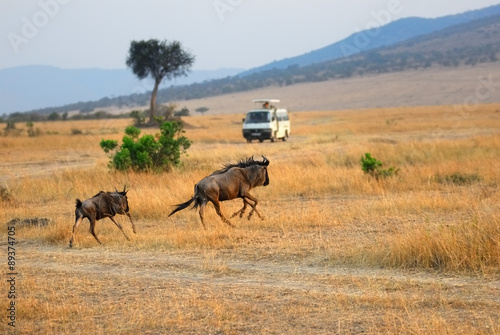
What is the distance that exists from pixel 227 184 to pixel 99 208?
2.15m

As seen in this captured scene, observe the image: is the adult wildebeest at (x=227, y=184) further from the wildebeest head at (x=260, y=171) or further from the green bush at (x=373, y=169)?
the green bush at (x=373, y=169)

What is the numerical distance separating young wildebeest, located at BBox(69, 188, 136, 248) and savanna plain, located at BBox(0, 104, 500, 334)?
0.34 m

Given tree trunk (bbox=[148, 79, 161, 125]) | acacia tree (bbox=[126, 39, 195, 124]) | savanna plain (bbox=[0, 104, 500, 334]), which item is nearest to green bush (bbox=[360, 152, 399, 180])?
savanna plain (bbox=[0, 104, 500, 334])

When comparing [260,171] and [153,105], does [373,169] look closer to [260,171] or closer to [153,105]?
[260,171]

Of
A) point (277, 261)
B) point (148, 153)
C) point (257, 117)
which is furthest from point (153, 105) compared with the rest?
point (277, 261)

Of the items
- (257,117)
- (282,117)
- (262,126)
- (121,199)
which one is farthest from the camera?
(282,117)

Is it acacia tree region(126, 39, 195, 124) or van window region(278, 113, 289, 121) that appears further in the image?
acacia tree region(126, 39, 195, 124)

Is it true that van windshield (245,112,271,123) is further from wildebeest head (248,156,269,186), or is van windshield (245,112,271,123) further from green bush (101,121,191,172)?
wildebeest head (248,156,269,186)

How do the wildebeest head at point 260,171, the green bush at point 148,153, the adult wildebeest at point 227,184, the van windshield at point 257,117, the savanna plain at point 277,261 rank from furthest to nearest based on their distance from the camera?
1. the van windshield at point 257,117
2. the green bush at point 148,153
3. the wildebeest head at point 260,171
4. the adult wildebeest at point 227,184
5. the savanna plain at point 277,261

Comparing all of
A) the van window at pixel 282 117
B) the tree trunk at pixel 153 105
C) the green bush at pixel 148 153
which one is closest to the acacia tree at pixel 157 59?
the tree trunk at pixel 153 105

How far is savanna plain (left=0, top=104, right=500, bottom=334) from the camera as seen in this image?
693cm

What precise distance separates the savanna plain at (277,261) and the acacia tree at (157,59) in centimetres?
4132

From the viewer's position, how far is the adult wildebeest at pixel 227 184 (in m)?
11.8

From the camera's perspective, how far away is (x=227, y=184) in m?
12.0
